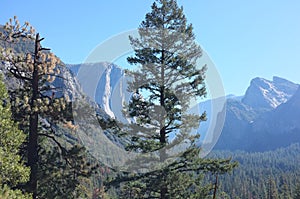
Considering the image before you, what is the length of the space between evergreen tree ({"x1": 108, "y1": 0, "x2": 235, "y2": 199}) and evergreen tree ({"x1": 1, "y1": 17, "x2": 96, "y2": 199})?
212 centimetres

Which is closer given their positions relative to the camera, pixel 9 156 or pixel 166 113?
pixel 9 156

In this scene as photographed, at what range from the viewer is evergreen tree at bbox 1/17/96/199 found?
43.4 ft

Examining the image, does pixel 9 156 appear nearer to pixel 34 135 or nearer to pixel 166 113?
pixel 34 135

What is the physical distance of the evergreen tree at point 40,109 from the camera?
13234 millimetres

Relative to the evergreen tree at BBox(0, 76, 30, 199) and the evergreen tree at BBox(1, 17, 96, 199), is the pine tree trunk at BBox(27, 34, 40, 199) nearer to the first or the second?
the evergreen tree at BBox(1, 17, 96, 199)

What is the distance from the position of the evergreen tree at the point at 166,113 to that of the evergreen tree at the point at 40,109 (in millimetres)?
2117

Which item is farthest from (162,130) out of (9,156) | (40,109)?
(9,156)

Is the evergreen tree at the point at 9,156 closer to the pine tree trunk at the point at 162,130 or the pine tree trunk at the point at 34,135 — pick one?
the pine tree trunk at the point at 34,135

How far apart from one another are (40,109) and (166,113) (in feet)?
17.4

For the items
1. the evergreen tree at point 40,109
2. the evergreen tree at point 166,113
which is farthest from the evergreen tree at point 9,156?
the evergreen tree at point 166,113

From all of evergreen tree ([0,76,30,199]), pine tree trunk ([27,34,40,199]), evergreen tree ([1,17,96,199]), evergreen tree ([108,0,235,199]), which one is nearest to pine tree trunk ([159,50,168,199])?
evergreen tree ([108,0,235,199])

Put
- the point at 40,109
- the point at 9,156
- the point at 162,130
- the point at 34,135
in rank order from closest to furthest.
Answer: the point at 9,156, the point at 40,109, the point at 34,135, the point at 162,130

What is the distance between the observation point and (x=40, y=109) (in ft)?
42.4

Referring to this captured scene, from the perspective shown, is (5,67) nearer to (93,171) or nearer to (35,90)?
(35,90)
